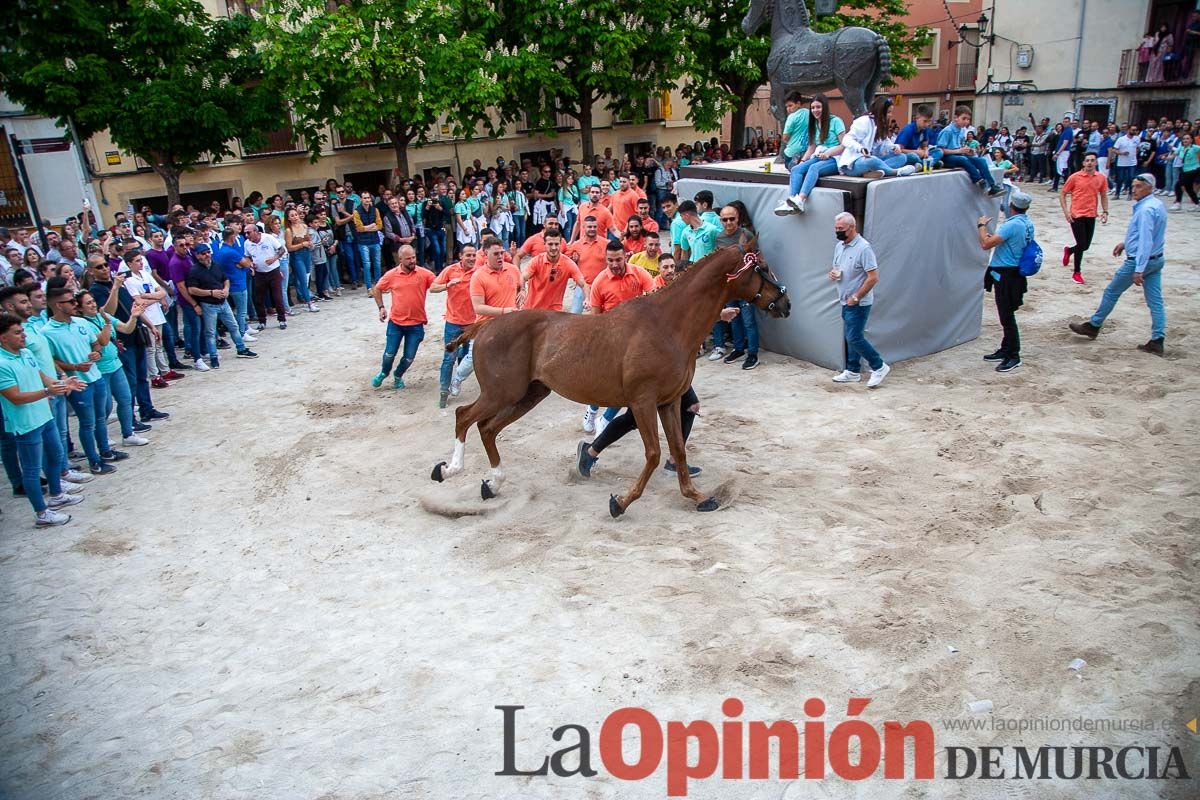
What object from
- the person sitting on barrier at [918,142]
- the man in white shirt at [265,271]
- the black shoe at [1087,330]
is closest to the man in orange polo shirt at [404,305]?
the man in white shirt at [265,271]

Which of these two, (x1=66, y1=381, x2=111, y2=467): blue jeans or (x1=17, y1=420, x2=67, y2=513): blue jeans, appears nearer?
(x1=17, y1=420, x2=67, y2=513): blue jeans

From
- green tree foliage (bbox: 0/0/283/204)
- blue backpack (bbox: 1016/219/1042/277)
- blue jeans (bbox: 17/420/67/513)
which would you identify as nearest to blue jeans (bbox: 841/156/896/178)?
blue backpack (bbox: 1016/219/1042/277)

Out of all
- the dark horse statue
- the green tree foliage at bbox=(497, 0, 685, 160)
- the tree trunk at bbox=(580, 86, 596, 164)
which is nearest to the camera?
the dark horse statue

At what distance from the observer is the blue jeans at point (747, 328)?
9.84 metres

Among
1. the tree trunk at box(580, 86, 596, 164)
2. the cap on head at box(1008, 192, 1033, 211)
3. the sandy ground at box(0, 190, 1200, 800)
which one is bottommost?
the sandy ground at box(0, 190, 1200, 800)

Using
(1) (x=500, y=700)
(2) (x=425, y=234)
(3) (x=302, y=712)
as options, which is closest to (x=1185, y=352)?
(1) (x=500, y=700)

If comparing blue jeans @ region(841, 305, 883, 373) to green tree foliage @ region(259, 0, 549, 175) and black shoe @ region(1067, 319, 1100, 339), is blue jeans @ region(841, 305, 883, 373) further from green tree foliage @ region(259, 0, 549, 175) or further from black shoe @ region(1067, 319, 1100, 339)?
green tree foliage @ region(259, 0, 549, 175)

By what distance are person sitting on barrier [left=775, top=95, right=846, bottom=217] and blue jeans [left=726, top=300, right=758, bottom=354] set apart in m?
1.17

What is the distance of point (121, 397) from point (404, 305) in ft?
10.1

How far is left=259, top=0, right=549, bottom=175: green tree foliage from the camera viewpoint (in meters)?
16.3

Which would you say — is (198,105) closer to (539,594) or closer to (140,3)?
(140,3)

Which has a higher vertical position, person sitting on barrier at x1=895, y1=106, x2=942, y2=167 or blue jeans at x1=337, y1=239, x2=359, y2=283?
person sitting on barrier at x1=895, y1=106, x2=942, y2=167

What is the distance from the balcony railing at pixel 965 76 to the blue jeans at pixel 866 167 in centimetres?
2851

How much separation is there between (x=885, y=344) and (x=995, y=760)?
636cm
